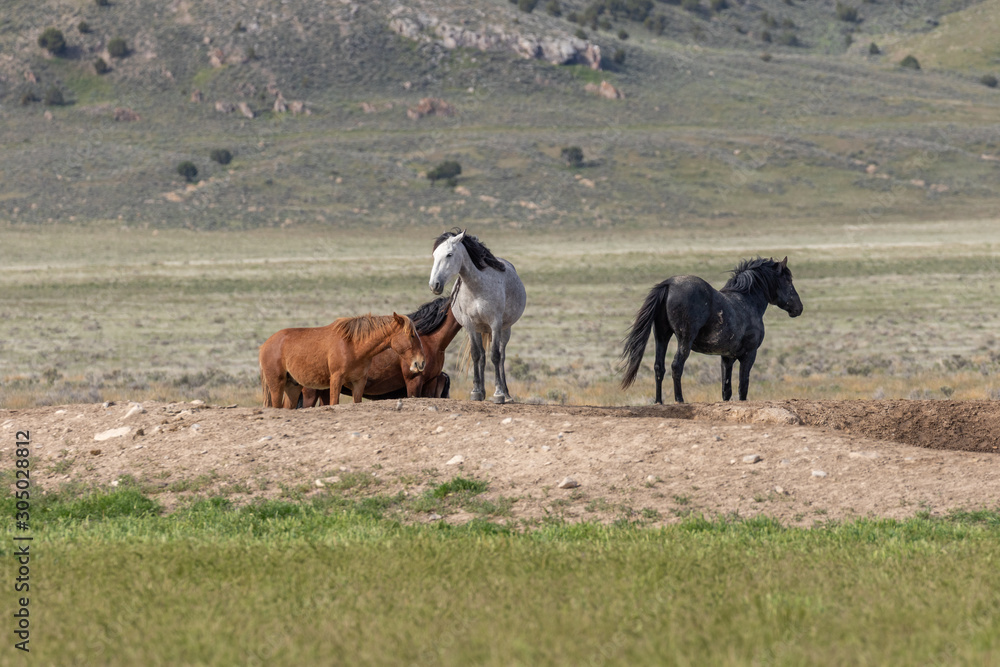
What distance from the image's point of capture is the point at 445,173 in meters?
84.2

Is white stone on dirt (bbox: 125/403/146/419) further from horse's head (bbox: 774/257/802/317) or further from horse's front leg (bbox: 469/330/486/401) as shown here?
horse's head (bbox: 774/257/802/317)

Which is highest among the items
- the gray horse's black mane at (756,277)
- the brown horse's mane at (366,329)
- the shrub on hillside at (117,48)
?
the shrub on hillside at (117,48)

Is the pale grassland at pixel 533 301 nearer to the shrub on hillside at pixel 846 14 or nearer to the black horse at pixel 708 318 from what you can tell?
the black horse at pixel 708 318

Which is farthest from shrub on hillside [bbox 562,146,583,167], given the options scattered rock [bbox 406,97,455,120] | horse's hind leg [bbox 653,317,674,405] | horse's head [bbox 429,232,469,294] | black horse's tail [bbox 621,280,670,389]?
horse's head [bbox 429,232,469,294]

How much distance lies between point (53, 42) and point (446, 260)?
108 meters

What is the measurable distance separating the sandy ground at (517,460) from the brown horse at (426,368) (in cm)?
135

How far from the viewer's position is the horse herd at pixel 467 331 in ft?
40.0

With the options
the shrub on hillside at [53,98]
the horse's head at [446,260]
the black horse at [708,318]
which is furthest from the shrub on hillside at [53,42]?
the horse's head at [446,260]

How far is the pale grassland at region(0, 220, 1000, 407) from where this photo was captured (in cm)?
2189

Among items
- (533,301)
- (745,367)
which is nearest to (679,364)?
(745,367)

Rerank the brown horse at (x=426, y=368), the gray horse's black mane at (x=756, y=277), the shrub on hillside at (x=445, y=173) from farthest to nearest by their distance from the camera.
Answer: the shrub on hillside at (x=445, y=173) < the gray horse's black mane at (x=756, y=277) < the brown horse at (x=426, y=368)

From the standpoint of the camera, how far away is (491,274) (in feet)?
43.5

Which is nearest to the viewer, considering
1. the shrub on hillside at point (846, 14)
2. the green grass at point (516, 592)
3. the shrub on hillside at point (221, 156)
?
the green grass at point (516, 592)

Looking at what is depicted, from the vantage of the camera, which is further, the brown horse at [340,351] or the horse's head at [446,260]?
the brown horse at [340,351]
